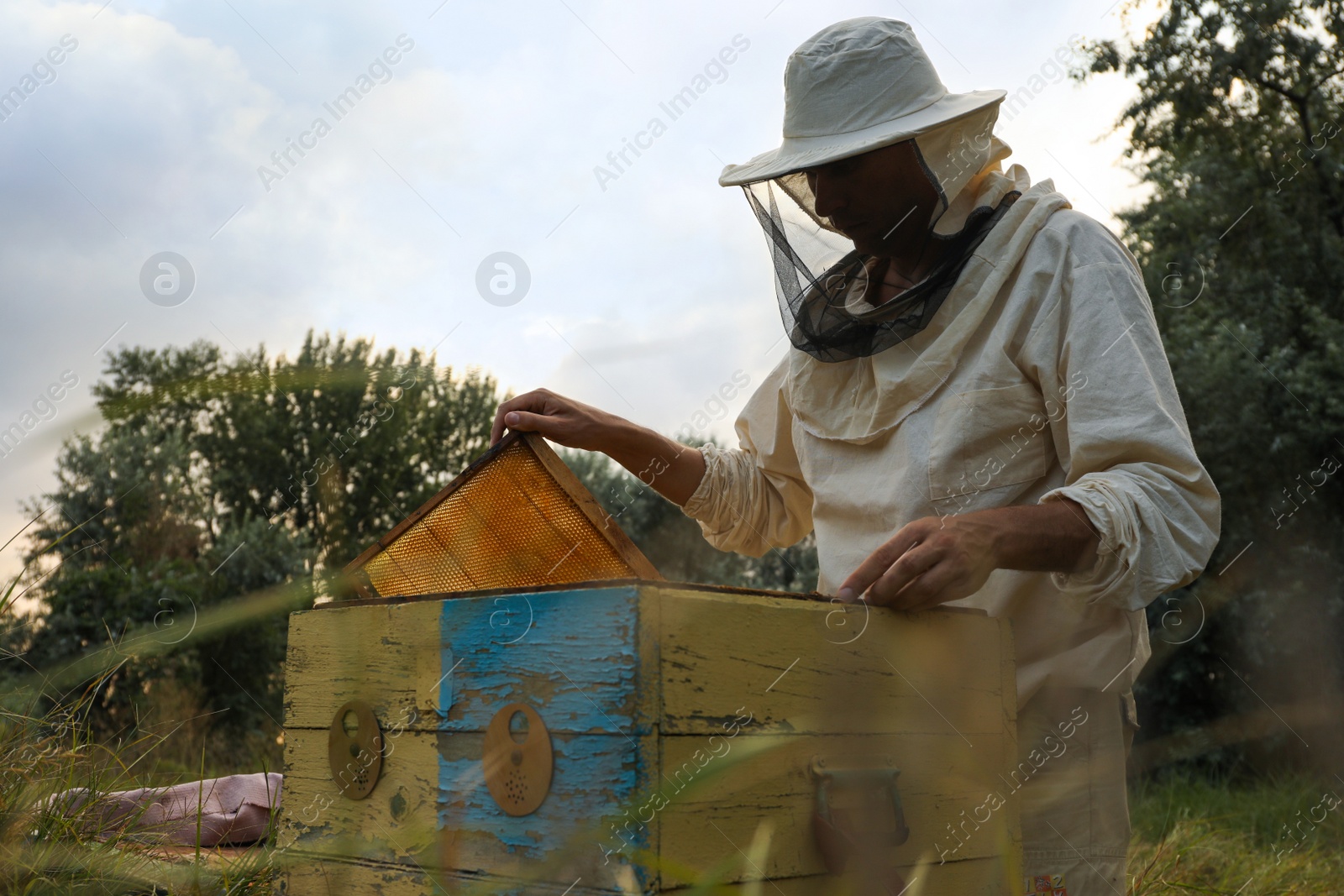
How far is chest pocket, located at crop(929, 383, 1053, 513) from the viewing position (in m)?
1.88

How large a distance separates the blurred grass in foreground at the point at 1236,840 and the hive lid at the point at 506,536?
6.16 feet

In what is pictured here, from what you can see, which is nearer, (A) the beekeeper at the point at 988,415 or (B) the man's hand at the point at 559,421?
(A) the beekeeper at the point at 988,415

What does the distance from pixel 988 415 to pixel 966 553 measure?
44 cm

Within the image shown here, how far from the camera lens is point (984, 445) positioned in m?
1.89

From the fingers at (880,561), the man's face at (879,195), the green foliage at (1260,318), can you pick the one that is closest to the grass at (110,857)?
the fingers at (880,561)

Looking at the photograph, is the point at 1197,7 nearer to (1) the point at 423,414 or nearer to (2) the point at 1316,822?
(2) the point at 1316,822

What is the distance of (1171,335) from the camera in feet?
25.6

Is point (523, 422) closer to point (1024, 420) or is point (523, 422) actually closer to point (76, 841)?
point (1024, 420)

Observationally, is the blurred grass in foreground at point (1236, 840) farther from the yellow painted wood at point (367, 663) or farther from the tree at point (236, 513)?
the tree at point (236, 513)

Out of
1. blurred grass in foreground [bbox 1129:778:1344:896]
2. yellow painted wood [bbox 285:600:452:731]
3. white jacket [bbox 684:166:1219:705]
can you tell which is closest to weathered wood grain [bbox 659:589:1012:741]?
white jacket [bbox 684:166:1219:705]

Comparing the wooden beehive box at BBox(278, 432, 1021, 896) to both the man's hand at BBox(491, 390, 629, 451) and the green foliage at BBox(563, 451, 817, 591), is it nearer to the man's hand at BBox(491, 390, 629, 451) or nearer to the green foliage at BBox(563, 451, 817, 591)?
the man's hand at BBox(491, 390, 629, 451)

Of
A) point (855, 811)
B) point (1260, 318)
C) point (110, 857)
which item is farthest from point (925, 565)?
point (1260, 318)

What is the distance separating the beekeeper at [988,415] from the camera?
5.37 ft

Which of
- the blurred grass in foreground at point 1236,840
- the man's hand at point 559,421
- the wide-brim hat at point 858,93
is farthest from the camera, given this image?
the blurred grass in foreground at point 1236,840
